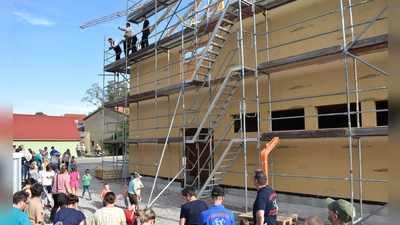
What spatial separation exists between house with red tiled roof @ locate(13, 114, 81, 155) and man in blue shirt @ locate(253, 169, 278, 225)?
3290 centimetres

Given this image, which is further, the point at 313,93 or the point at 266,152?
the point at 313,93

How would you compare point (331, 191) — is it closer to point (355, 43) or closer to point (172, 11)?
point (355, 43)

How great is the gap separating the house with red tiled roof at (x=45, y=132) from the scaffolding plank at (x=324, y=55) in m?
30.7

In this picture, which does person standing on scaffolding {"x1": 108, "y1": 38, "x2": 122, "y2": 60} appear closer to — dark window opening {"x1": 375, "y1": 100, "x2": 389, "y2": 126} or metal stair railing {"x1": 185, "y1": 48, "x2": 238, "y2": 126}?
metal stair railing {"x1": 185, "y1": 48, "x2": 238, "y2": 126}

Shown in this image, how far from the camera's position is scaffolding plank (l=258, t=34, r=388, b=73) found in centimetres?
630

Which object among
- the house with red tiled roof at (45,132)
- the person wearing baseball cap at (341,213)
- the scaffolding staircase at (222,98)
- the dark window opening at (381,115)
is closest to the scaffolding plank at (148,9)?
the scaffolding staircase at (222,98)

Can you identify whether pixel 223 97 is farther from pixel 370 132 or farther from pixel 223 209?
pixel 223 209

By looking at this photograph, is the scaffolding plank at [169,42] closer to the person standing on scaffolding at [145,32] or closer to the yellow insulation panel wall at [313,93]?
the person standing on scaffolding at [145,32]

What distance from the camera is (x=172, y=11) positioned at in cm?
1332

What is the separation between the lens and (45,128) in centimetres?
3416

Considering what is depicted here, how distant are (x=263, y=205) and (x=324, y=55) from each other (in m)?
4.41

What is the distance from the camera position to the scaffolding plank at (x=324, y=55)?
630 centimetres

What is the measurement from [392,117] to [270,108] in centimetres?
815

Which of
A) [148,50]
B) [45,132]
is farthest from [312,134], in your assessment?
[45,132]
